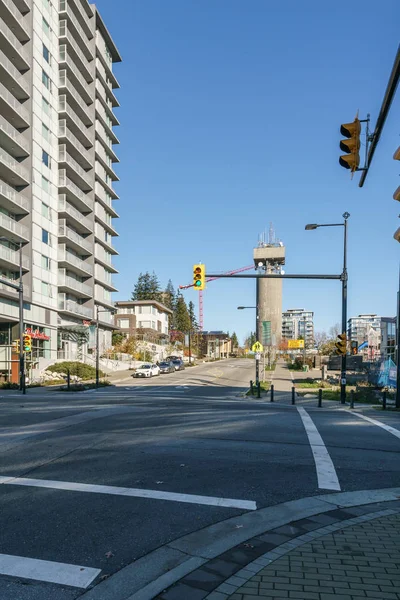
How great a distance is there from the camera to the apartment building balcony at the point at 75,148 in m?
52.1

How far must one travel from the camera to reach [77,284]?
5466cm

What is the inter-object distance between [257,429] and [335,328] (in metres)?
147

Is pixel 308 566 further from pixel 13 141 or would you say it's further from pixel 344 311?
pixel 13 141

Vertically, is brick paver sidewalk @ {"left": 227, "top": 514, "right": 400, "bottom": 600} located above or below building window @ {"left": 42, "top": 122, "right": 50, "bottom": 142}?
below

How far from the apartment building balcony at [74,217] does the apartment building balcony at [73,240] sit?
2.72 feet

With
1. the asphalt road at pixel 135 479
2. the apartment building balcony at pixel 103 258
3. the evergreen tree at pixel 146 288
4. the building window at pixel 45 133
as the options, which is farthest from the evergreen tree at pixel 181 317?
the asphalt road at pixel 135 479

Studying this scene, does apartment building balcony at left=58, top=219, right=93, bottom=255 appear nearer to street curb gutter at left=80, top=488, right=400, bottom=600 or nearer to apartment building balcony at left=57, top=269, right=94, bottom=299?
apartment building balcony at left=57, top=269, right=94, bottom=299

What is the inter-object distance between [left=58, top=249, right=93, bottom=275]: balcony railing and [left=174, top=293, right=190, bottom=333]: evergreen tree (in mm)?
64422

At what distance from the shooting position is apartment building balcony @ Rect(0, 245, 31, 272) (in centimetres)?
3981

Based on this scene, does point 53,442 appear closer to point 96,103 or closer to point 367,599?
point 367,599

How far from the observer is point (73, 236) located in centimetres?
5309

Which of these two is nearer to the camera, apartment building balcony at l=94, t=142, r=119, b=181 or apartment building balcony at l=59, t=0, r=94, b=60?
apartment building balcony at l=59, t=0, r=94, b=60

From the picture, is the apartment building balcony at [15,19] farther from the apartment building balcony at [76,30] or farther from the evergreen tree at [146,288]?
the evergreen tree at [146,288]

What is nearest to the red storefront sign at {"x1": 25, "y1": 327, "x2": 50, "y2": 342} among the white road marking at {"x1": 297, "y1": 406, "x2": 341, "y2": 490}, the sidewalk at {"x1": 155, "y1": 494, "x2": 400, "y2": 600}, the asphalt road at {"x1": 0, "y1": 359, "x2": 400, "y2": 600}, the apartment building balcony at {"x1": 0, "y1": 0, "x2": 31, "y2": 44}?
the apartment building balcony at {"x1": 0, "y1": 0, "x2": 31, "y2": 44}
